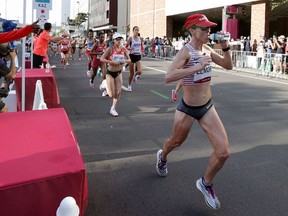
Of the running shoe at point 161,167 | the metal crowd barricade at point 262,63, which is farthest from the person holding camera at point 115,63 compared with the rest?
the metal crowd barricade at point 262,63

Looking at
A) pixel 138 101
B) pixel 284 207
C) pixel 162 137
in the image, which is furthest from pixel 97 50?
Result: pixel 284 207

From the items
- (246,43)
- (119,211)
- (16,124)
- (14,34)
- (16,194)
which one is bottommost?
(119,211)

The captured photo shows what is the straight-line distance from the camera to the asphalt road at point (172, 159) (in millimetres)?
4422

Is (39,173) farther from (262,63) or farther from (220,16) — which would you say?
(220,16)

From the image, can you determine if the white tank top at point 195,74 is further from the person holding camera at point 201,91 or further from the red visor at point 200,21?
the red visor at point 200,21

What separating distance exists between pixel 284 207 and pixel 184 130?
4.36 ft

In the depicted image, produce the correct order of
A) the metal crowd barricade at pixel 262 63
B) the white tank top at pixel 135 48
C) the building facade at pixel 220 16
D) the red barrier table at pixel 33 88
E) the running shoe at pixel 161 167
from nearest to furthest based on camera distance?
the running shoe at pixel 161 167 → the red barrier table at pixel 33 88 → the white tank top at pixel 135 48 → the metal crowd barricade at pixel 262 63 → the building facade at pixel 220 16

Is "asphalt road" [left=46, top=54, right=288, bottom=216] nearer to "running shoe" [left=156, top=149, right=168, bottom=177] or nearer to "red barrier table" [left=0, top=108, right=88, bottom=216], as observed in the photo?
"running shoe" [left=156, top=149, right=168, bottom=177]

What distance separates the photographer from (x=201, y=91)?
4512mm

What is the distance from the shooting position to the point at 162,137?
24.7ft

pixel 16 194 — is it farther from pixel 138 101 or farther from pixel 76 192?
pixel 138 101

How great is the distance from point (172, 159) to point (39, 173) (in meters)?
3.70

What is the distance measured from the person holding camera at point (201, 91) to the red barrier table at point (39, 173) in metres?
1.56

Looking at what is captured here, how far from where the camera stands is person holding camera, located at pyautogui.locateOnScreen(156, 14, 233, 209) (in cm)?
425
